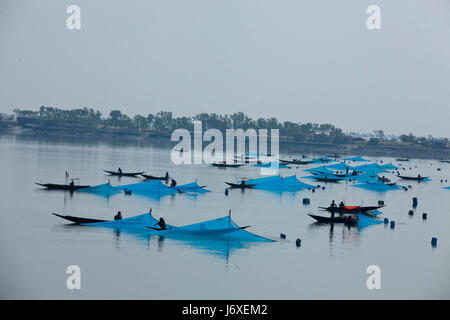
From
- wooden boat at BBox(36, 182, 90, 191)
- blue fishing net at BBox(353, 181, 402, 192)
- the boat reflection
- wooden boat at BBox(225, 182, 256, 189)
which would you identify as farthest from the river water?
blue fishing net at BBox(353, 181, 402, 192)

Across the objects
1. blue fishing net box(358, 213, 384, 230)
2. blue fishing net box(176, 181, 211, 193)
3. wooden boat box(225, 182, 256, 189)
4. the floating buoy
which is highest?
blue fishing net box(176, 181, 211, 193)

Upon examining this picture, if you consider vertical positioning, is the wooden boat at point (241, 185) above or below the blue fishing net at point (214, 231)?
below

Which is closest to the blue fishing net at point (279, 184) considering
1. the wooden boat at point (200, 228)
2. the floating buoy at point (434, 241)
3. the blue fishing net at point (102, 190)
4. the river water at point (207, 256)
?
the river water at point (207, 256)

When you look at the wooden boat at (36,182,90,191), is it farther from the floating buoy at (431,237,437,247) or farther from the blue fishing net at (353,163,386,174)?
the blue fishing net at (353,163,386,174)

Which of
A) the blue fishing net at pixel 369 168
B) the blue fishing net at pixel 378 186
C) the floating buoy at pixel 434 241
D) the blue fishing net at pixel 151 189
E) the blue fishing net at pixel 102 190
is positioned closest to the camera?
the floating buoy at pixel 434 241

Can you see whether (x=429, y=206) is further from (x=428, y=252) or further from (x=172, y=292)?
(x=172, y=292)

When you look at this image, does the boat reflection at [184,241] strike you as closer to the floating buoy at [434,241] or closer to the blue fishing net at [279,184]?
the floating buoy at [434,241]

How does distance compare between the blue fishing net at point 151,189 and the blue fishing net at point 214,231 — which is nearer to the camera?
the blue fishing net at point 214,231

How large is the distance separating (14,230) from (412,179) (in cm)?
5917

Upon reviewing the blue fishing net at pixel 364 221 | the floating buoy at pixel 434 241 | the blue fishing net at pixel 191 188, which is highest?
the blue fishing net at pixel 191 188

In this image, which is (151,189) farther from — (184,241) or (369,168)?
(369,168)

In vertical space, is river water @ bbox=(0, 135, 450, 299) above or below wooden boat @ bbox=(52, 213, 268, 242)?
below
